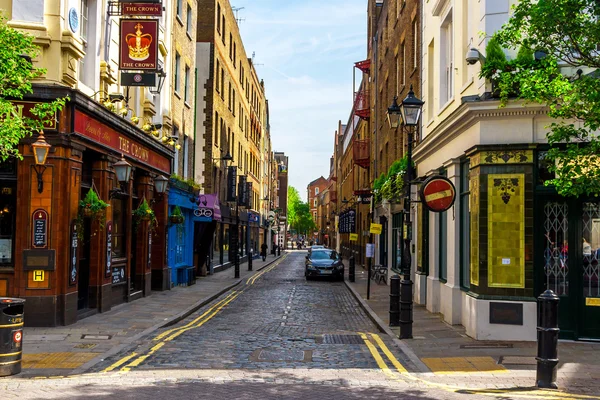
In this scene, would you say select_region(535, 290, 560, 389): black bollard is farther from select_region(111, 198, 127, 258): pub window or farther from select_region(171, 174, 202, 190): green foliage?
select_region(171, 174, 202, 190): green foliage

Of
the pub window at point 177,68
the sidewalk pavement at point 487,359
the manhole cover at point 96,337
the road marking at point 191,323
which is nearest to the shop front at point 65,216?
the manhole cover at point 96,337

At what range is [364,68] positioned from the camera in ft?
132

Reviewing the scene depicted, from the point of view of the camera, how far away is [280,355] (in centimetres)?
1064

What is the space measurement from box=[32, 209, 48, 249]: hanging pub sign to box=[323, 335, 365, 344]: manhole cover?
6161mm

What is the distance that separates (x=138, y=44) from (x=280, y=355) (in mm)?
9749

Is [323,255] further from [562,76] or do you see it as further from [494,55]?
[562,76]

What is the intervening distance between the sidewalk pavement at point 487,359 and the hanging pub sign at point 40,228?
7437 mm

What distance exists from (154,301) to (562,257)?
38.4ft

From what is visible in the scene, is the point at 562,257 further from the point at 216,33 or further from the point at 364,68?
the point at 364,68

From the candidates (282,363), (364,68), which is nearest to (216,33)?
(364,68)

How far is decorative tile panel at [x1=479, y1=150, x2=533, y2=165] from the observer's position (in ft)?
38.8

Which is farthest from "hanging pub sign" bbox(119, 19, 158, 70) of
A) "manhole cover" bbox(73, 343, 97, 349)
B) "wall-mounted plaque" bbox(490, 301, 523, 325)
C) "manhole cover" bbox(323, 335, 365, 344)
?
"wall-mounted plaque" bbox(490, 301, 523, 325)

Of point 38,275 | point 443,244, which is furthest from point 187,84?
point 38,275

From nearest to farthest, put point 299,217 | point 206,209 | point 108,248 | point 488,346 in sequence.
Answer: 1. point 488,346
2. point 108,248
3. point 206,209
4. point 299,217
